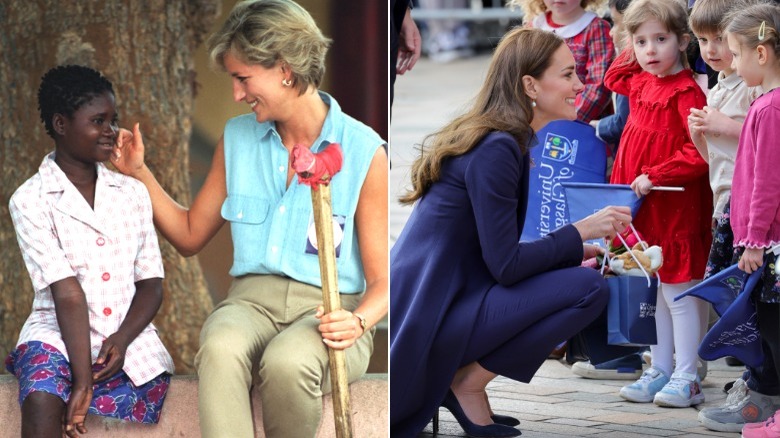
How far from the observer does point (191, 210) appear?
11.4 feet

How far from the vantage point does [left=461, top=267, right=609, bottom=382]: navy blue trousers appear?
4414mm

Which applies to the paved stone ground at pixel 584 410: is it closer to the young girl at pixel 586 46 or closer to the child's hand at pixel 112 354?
the young girl at pixel 586 46

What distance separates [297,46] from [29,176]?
0.76m

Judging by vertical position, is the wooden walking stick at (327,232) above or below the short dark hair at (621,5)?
below

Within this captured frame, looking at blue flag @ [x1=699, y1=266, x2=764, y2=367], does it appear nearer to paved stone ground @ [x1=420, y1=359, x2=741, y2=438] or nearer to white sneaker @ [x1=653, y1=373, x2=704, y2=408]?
paved stone ground @ [x1=420, y1=359, x2=741, y2=438]

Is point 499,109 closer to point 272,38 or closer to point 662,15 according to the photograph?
point 662,15

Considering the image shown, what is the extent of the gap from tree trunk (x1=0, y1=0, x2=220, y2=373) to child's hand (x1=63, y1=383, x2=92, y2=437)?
0.71ft

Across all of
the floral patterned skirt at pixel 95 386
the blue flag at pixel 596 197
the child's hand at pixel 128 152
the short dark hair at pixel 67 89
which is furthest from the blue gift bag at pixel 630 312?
the short dark hair at pixel 67 89

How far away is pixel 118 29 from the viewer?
3.42 m

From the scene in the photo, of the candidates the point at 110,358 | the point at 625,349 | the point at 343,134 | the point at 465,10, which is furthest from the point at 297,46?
the point at 465,10

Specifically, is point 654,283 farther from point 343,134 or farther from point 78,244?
point 78,244

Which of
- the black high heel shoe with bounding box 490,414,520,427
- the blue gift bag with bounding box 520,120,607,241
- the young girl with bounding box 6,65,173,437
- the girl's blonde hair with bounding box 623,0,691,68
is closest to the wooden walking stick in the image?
the young girl with bounding box 6,65,173,437

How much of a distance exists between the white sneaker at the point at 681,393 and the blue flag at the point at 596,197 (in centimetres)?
71

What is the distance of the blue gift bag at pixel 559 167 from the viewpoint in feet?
18.8
